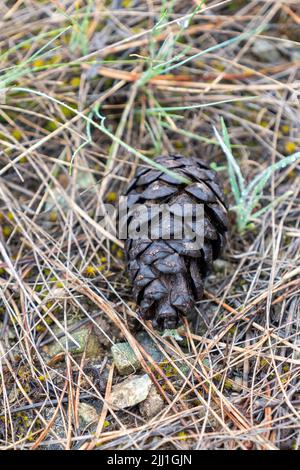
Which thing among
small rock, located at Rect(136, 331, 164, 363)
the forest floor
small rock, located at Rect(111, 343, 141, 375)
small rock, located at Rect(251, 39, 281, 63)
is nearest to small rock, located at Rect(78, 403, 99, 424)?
the forest floor

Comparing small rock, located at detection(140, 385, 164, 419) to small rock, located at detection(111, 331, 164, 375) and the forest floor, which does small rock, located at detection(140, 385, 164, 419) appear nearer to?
the forest floor

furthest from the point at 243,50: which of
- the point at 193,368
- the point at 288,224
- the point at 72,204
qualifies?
the point at 193,368

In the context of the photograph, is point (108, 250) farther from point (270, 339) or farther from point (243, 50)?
point (243, 50)

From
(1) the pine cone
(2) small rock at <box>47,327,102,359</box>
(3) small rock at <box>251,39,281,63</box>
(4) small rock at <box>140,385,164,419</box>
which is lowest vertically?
(4) small rock at <box>140,385,164,419</box>

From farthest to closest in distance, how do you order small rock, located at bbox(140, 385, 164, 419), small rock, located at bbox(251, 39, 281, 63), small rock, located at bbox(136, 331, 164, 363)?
small rock, located at bbox(251, 39, 281, 63) → small rock, located at bbox(136, 331, 164, 363) → small rock, located at bbox(140, 385, 164, 419)

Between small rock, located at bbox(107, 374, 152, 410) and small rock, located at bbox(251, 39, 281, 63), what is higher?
small rock, located at bbox(251, 39, 281, 63)

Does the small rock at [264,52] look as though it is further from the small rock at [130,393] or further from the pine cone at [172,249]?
the small rock at [130,393]

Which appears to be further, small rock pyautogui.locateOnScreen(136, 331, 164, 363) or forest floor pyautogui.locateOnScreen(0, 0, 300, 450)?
small rock pyautogui.locateOnScreen(136, 331, 164, 363)

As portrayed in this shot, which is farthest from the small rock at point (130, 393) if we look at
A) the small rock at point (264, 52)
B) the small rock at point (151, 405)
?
the small rock at point (264, 52)
